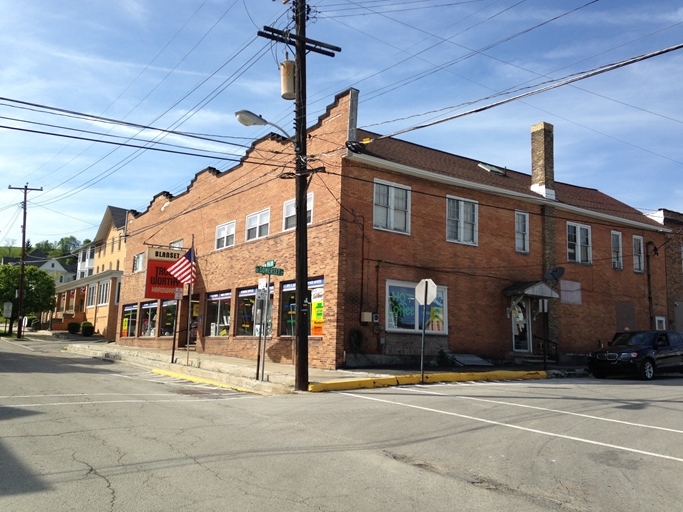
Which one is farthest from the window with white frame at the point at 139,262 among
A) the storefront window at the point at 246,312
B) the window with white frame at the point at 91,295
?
the window with white frame at the point at 91,295

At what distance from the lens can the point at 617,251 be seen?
29.4m

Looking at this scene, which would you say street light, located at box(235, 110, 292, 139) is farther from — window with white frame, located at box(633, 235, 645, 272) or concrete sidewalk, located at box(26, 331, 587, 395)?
window with white frame, located at box(633, 235, 645, 272)

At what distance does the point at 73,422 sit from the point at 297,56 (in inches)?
438

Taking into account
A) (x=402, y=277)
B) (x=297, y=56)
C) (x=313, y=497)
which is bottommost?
(x=313, y=497)

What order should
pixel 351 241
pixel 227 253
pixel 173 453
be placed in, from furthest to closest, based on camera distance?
pixel 227 253
pixel 351 241
pixel 173 453

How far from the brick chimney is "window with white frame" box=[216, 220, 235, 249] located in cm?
1373

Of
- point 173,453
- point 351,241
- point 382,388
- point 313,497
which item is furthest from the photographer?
point 351,241

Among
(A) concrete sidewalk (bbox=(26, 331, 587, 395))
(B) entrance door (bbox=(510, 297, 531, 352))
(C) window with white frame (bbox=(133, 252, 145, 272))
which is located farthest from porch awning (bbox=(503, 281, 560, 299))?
(C) window with white frame (bbox=(133, 252, 145, 272))

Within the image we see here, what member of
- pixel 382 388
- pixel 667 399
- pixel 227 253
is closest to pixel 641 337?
pixel 667 399

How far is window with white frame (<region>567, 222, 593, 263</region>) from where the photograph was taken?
27469 millimetres

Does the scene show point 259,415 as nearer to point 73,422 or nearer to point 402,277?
point 73,422

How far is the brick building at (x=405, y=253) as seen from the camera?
2022 centimetres

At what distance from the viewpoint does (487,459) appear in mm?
7801

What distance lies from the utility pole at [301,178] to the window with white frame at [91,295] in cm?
4418
